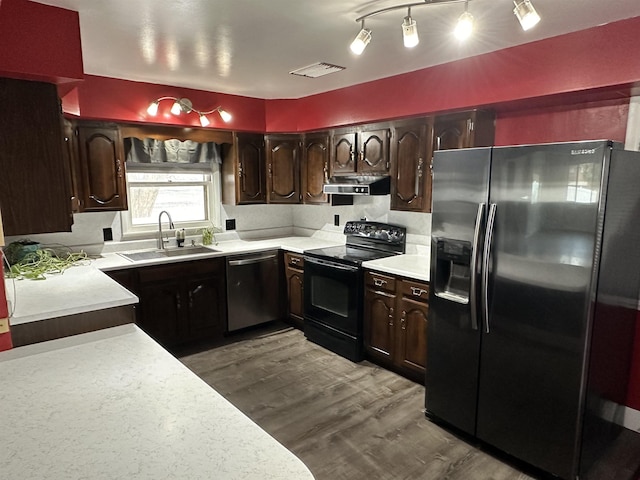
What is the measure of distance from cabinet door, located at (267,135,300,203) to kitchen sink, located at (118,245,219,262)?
0.89 m

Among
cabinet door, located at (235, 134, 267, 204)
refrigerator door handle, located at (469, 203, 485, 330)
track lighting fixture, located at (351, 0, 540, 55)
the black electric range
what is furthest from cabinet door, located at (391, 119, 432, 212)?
cabinet door, located at (235, 134, 267, 204)

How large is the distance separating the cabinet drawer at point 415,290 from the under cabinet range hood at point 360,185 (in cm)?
87

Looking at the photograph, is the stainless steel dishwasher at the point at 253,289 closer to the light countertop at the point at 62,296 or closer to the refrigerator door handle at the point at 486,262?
the light countertop at the point at 62,296

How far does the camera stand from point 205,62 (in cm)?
304

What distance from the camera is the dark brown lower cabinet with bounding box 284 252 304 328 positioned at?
419cm

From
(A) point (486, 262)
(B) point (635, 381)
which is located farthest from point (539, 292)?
(B) point (635, 381)

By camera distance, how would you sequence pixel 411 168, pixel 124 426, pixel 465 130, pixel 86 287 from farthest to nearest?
pixel 411 168 < pixel 465 130 < pixel 86 287 < pixel 124 426

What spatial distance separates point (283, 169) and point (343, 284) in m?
1.55

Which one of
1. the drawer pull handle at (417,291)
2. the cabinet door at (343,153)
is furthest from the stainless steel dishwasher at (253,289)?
the drawer pull handle at (417,291)

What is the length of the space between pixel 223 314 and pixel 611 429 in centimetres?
313

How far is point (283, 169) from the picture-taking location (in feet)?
14.6

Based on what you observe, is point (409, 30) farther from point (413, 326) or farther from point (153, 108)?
point (153, 108)

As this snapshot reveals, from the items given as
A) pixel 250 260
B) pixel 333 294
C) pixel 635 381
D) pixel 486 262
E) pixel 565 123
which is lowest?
pixel 635 381

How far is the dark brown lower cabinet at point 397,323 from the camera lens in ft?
10.1
